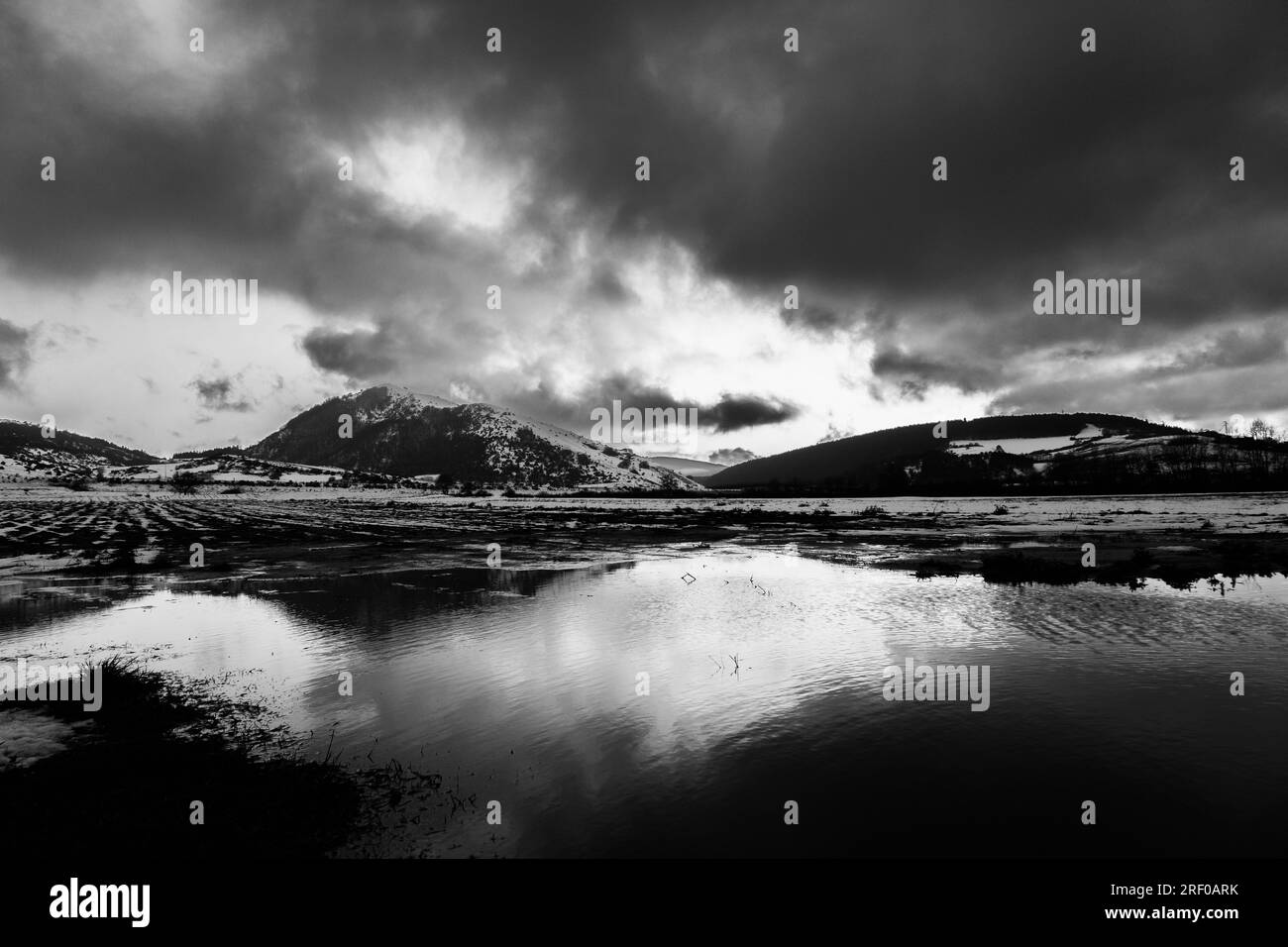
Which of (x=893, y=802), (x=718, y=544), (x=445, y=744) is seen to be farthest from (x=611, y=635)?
(x=718, y=544)

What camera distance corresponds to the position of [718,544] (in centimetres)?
5406

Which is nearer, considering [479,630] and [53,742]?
[53,742]

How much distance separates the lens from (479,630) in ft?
72.3
